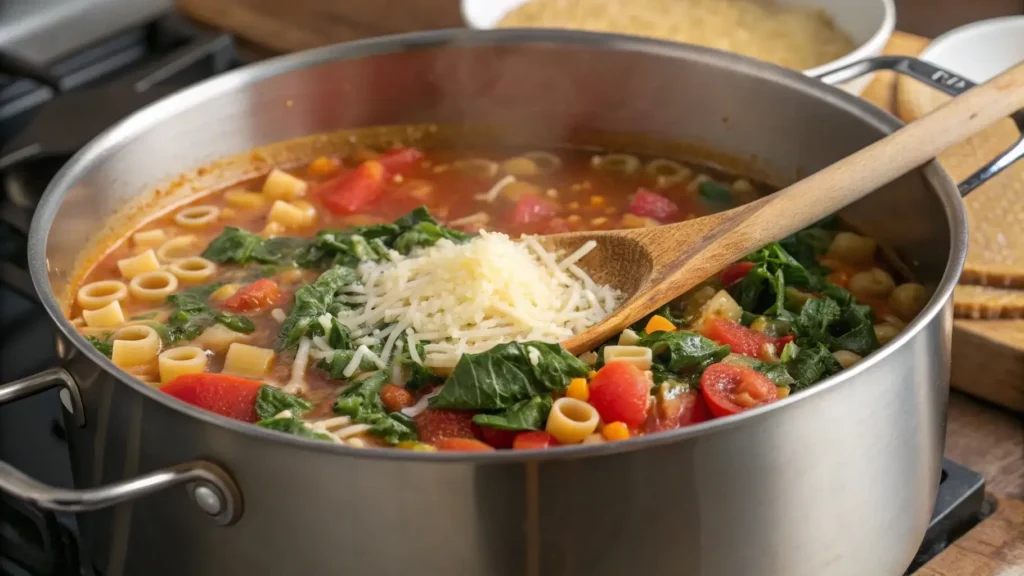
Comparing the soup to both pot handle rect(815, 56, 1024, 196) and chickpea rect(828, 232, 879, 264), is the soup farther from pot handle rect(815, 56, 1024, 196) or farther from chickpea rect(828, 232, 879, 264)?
pot handle rect(815, 56, 1024, 196)

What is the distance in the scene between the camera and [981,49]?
147 inches

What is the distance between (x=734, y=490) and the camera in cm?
171

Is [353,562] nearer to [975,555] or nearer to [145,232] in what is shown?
[975,555]

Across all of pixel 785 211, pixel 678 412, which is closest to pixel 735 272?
pixel 785 211

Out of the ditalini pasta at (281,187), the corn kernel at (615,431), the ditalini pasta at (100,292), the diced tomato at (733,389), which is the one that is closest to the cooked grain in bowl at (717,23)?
the ditalini pasta at (281,187)

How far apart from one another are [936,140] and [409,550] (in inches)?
57.5

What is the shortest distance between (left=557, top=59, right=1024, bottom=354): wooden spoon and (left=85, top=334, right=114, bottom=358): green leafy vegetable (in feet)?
3.50

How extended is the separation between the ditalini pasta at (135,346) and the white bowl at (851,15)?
57.5 inches

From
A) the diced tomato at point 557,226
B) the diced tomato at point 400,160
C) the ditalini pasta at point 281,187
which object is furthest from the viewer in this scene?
the diced tomato at point 400,160

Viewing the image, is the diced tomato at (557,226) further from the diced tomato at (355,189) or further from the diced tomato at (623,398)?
the diced tomato at (623,398)

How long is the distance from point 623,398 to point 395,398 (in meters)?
0.46

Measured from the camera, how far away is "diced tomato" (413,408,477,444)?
2.17 metres

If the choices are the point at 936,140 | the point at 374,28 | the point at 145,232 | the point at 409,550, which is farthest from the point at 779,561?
the point at 374,28

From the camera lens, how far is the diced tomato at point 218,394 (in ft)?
7.49
